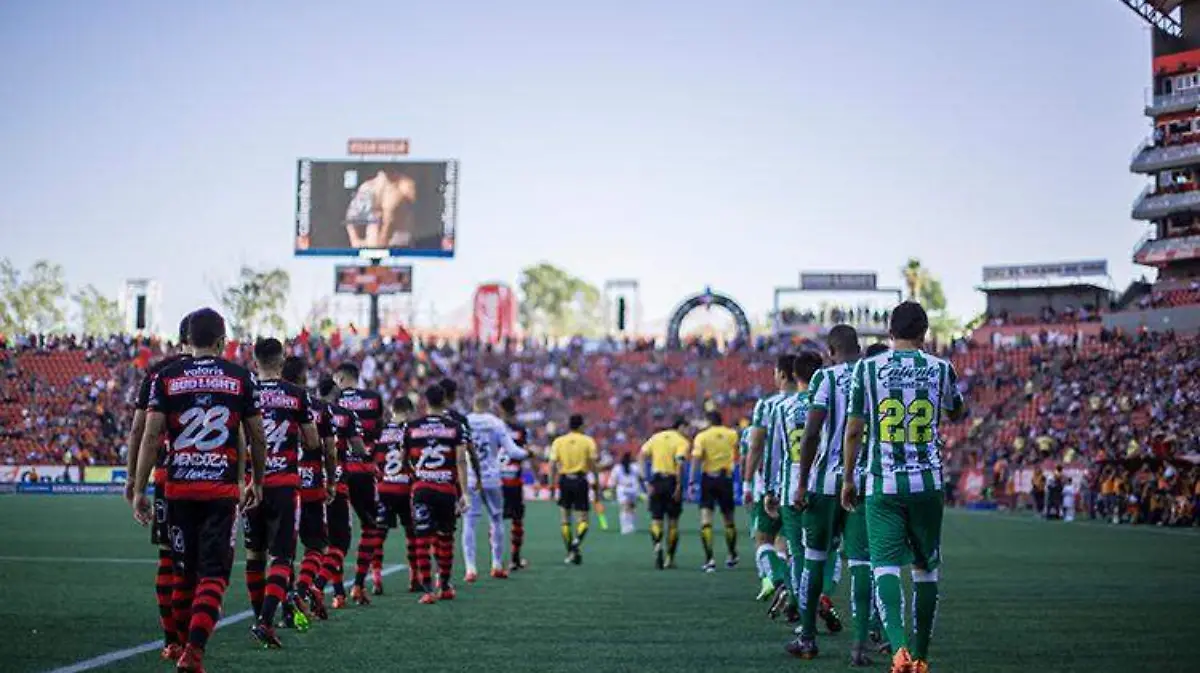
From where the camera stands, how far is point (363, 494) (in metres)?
15.9

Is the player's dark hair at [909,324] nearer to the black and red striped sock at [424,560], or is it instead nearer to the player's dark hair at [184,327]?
the player's dark hair at [184,327]

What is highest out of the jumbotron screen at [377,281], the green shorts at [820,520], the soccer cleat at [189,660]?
the jumbotron screen at [377,281]

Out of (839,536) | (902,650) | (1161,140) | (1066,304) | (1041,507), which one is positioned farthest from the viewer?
(1066,304)

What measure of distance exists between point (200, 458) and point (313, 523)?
441 centimetres

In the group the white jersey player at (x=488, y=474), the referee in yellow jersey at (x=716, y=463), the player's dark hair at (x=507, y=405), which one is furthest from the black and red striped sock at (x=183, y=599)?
the referee in yellow jersey at (x=716, y=463)

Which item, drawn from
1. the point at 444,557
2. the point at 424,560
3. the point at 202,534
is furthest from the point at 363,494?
the point at 202,534

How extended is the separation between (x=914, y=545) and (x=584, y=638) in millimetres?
3854

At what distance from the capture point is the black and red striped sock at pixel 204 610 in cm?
875

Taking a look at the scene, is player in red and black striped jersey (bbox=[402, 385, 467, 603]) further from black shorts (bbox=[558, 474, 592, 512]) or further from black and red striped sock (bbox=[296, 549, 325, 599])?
black shorts (bbox=[558, 474, 592, 512])

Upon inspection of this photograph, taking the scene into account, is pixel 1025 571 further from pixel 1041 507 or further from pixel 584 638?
pixel 1041 507

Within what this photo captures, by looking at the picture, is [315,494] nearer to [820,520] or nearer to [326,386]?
[326,386]

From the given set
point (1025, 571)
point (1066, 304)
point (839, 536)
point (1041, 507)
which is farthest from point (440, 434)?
point (1066, 304)

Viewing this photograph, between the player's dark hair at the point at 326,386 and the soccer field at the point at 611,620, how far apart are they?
7.55 ft

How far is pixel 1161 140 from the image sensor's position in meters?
70.1
